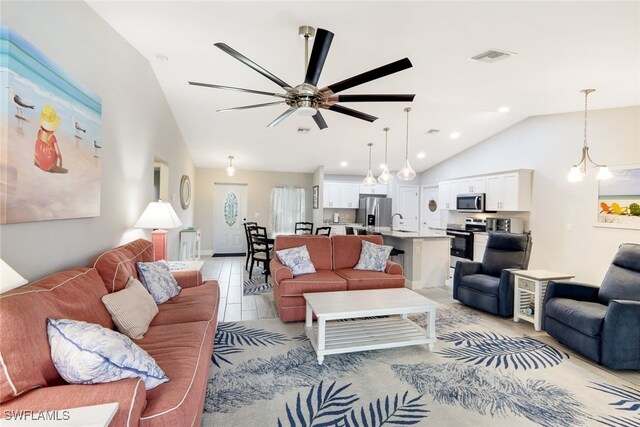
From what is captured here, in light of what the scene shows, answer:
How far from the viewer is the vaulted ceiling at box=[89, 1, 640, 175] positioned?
2.32m

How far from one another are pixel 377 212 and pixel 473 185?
2.56 metres

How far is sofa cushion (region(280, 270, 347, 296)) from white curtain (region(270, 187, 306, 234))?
481cm

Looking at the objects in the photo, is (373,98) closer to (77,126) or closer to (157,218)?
(77,126)

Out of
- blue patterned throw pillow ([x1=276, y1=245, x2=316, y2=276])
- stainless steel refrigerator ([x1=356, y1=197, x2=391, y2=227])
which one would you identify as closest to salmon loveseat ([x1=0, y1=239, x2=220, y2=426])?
blue patterned throw pillow ([x1=276, y1=245, x2=316, y2=276])

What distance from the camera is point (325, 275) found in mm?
3723

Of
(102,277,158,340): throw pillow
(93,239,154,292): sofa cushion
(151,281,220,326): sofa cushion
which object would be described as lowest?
(151,281,220,326): sofa cushion

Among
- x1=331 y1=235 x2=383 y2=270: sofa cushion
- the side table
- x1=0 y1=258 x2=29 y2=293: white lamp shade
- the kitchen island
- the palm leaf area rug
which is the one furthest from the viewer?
the kitchen island

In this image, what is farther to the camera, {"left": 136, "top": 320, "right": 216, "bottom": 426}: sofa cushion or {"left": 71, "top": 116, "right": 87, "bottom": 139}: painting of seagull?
{"left": 71, "top": 116, "right": 87, "bottom": 139}: painting of seagull

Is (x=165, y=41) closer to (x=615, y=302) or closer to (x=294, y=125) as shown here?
(x=294, y=125)

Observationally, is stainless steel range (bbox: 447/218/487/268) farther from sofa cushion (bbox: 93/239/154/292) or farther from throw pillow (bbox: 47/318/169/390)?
throw pillow (bbox: 47/318/169/390)

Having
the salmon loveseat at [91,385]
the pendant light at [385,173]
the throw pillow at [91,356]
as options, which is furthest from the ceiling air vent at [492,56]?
the throw pillow at [91,356]

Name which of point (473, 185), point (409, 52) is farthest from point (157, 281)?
point (473, 185)

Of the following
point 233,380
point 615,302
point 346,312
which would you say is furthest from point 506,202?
point 233,380

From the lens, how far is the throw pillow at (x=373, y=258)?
157 inches
